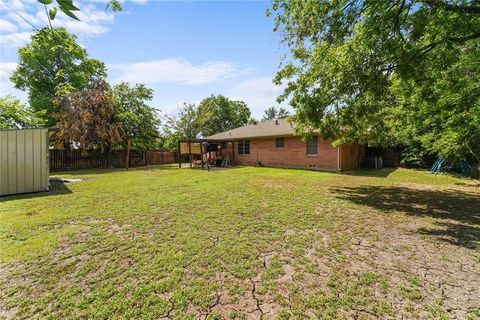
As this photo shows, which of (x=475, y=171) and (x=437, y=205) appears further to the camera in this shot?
(x=475, y=171)

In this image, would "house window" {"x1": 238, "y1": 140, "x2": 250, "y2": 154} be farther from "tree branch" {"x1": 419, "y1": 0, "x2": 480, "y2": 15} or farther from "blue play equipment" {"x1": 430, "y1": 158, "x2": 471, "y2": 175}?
"tree branch" {"x1": 419, "y1": 0, "x2": 480, "y2": 15}

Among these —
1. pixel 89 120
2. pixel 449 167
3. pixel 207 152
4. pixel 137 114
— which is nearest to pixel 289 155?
pixel 207 152

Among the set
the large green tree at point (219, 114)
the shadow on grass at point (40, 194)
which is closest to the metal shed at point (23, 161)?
the shadow on grass at point (40, 194)

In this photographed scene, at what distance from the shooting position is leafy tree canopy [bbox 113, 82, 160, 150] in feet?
71.2

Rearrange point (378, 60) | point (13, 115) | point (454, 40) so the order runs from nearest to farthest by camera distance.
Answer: point (454, 40), point (378, 60), point (13, 115)

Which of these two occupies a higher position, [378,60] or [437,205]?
[378,60]

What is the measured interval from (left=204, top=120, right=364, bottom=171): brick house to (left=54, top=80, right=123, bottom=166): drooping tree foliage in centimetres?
847

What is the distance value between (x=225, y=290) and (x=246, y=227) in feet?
6.42

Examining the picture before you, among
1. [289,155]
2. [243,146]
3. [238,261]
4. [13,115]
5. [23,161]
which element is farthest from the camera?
[243,146]

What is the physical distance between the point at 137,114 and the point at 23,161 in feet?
52.7

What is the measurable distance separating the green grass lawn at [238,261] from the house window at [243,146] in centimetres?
1341

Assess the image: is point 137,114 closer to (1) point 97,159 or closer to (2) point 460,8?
(1) point 97,159

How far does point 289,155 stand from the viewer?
54.6ft

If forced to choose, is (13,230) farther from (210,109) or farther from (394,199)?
(210,109)
